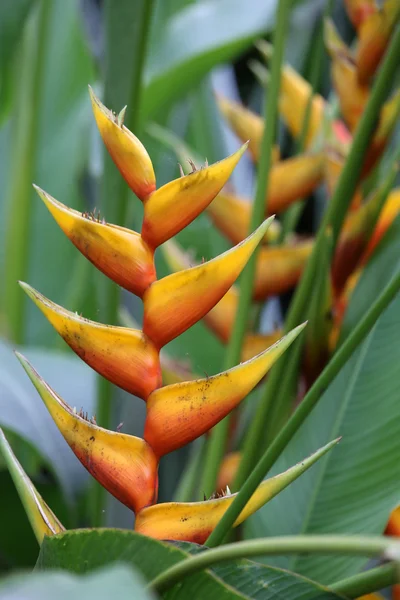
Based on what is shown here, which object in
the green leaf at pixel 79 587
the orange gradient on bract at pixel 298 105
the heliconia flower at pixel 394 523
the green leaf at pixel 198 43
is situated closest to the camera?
the green leaf at pixel 79 587

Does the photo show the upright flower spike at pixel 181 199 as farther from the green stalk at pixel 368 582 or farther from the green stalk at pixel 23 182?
the green stalk at pixel 23 182

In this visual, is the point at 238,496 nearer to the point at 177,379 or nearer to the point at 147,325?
the point at 147,325

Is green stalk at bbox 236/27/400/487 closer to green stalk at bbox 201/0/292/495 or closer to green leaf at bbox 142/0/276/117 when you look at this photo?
green stalk at bbox 201/0/292/495

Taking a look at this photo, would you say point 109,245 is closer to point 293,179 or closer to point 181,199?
point 181,199

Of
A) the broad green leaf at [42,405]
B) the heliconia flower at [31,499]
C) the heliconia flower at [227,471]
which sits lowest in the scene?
the broad green leaf at [42,405]

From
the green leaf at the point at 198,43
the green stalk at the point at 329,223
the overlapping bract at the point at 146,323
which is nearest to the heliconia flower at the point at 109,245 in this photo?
the overlapping bract at the point at 146,323

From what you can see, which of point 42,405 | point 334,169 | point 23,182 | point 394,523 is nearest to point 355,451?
point 394,523

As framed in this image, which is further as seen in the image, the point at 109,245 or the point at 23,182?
the point at 23,182

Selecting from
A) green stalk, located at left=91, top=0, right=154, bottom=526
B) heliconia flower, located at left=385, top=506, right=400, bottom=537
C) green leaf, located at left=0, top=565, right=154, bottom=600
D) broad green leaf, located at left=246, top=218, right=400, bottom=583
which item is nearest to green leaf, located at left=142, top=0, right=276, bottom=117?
green stalk, located at left=91, top=0, right=154, bottom=526
